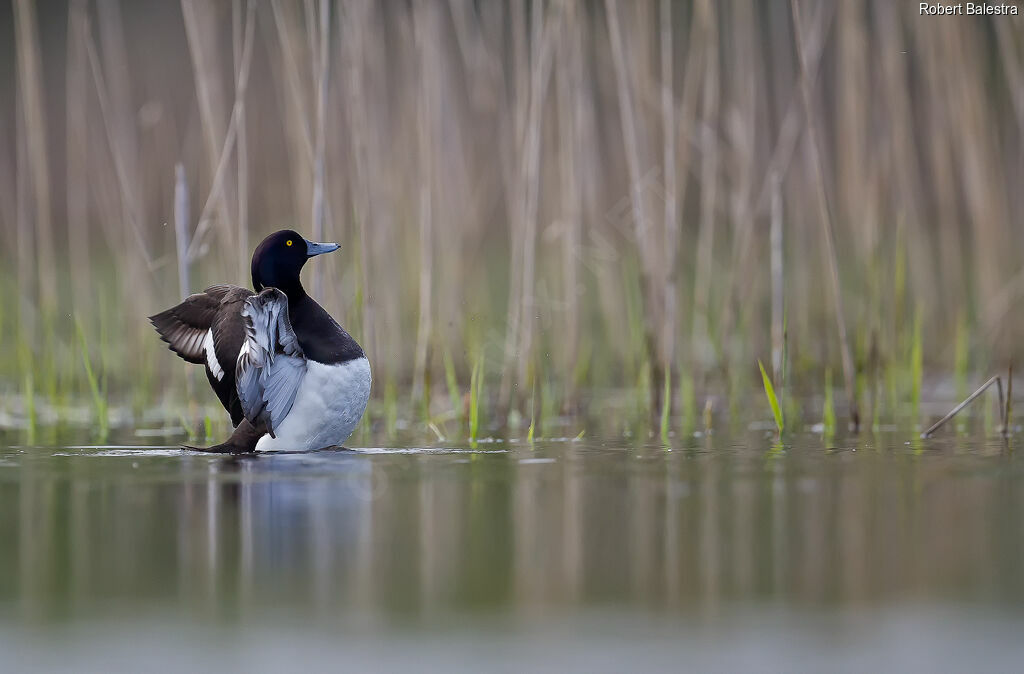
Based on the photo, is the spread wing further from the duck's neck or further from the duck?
the duck's neck

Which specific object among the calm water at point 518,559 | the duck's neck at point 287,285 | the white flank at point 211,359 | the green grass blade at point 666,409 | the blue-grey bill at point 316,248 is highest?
the blue-grey bill at point 316,248

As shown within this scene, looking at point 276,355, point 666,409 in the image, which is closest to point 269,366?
point 276,355

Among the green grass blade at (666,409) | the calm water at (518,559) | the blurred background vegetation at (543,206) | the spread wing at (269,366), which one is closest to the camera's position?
the calm water at (518,559)

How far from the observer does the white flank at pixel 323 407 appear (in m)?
5.61

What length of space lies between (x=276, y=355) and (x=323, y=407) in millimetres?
336

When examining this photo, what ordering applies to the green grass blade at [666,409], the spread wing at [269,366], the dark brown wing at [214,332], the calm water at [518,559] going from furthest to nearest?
the green grass blade at [666,409]
the dark brown wing at [214,332]
the spread wing at [269,366]
the calm water at [518,559]

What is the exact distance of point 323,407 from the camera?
5.60 metres

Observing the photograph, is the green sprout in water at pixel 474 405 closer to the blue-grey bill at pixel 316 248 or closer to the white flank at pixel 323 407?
the white flank at pixel 323 407

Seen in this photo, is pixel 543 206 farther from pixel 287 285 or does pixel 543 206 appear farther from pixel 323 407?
pixel 323 407

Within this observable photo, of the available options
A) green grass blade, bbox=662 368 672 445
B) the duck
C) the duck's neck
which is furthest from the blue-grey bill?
green grass blade, bbox=662 368 672 445

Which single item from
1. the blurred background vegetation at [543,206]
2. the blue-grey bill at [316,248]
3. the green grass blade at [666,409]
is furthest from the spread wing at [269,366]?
the green grass blade at [666,409]

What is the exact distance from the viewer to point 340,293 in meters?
6.76

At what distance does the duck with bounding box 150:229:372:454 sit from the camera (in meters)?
5.61

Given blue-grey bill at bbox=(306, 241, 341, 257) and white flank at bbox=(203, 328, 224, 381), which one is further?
blue-grey bill at bbox=(306, 241, 341, 257)
